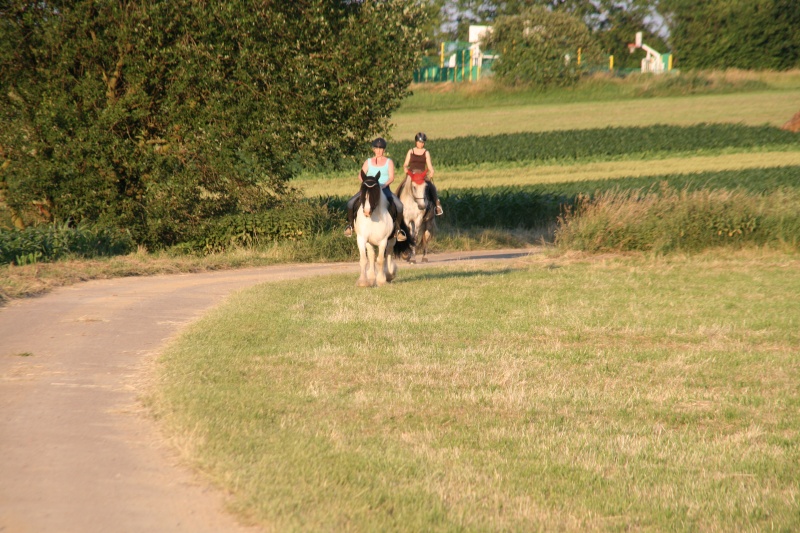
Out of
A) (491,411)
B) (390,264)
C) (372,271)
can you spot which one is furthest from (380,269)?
(491,411)

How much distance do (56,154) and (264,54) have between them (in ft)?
18.2

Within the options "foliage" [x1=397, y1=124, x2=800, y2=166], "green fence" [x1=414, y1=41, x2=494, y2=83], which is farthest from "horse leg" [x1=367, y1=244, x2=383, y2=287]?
"green fence" [x1=414, y1=41, x2=494, y2=83]

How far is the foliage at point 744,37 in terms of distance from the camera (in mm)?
99250

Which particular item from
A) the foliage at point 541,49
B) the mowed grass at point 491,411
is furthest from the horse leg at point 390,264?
the foliage at point 541,49

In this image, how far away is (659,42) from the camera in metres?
129

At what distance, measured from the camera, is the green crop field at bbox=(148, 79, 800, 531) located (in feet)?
20.9

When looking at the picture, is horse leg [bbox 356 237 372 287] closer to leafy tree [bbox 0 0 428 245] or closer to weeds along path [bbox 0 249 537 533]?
weeds along path [bbox 0 249 537 533]

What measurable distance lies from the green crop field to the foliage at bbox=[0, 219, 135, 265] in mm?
5774

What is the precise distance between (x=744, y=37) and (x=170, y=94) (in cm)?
8910

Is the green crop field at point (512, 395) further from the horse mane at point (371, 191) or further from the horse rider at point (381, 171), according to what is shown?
the horse mane at point (371, 191)

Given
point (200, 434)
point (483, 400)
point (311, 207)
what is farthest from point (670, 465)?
point (311, 207)

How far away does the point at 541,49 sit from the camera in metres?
87.2

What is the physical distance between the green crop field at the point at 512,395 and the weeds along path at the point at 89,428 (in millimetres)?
298

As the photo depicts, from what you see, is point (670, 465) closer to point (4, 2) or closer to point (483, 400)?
point (483, 400)
